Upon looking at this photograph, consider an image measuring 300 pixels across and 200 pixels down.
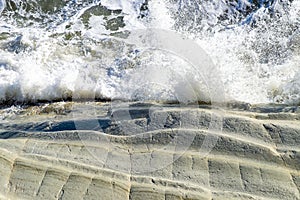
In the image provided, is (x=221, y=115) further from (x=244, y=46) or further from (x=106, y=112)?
(x=244, y=46)

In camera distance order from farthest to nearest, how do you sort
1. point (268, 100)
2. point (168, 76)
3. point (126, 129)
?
point (168, 76), point (268, 100), point (126, 129)

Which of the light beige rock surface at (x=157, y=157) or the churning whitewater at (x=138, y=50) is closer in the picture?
the light beige rock surface at (x=157, y=157)

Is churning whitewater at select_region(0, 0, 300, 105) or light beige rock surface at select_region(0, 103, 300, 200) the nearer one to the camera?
light beige rock surface at select_region(0, 103, 300, 200)

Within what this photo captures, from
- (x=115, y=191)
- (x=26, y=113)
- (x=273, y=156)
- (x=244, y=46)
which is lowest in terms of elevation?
(x=26, y=113)

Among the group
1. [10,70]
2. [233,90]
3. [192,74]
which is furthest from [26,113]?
[233,90]
